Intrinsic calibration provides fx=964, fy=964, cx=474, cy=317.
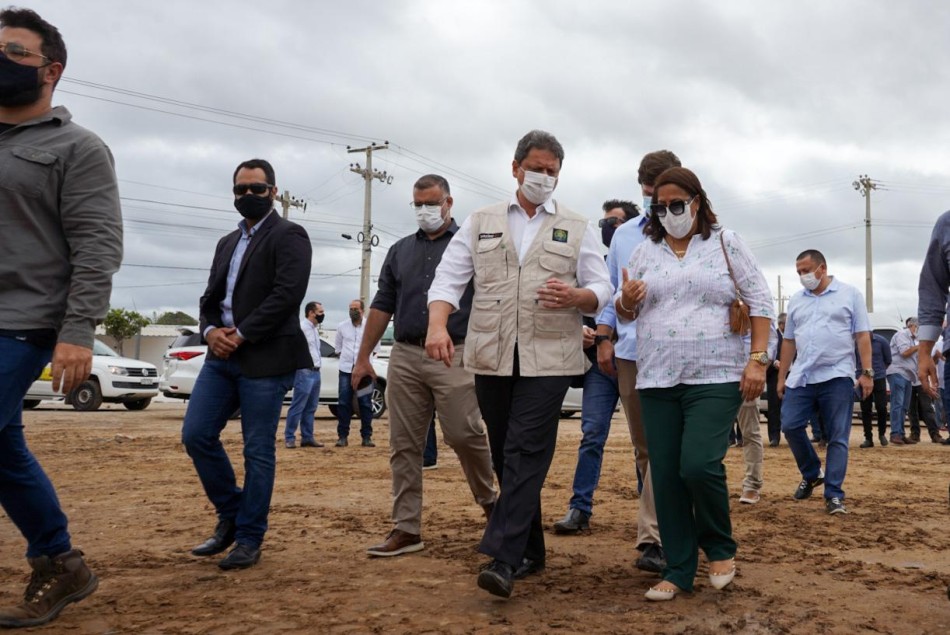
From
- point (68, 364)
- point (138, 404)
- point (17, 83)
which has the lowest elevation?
point (138, 404)

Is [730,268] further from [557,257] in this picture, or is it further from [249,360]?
[249,360]

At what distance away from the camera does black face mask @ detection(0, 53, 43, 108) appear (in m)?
3.71

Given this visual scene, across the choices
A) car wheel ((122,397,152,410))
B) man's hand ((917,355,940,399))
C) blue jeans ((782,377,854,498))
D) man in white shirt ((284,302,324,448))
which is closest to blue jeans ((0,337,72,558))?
man's hand ((917,355,940,399))

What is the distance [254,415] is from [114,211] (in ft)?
4.82

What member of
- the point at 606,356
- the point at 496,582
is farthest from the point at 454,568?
the point at 606,356

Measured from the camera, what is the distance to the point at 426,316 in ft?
18.0

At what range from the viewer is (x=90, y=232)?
12.5 ft

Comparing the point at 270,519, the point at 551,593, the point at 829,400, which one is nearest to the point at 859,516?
the point at 829,400

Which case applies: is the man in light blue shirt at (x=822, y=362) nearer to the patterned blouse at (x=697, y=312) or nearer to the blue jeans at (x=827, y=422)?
the blue jeans at (x=827, y=422)

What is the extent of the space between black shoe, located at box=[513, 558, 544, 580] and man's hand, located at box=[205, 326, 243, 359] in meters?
1.83

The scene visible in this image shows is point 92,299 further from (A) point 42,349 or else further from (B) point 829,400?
(B) point 829,400

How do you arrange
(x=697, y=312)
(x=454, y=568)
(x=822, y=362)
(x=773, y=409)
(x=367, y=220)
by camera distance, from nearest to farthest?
(x=697, y=312) → (x=454, y=568) → (x=822, y=362) → (x=773, y=409) → (x=367, y=220)

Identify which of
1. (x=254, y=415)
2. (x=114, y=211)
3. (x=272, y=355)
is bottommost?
(x=254, y=415)

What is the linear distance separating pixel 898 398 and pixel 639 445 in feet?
40.2
